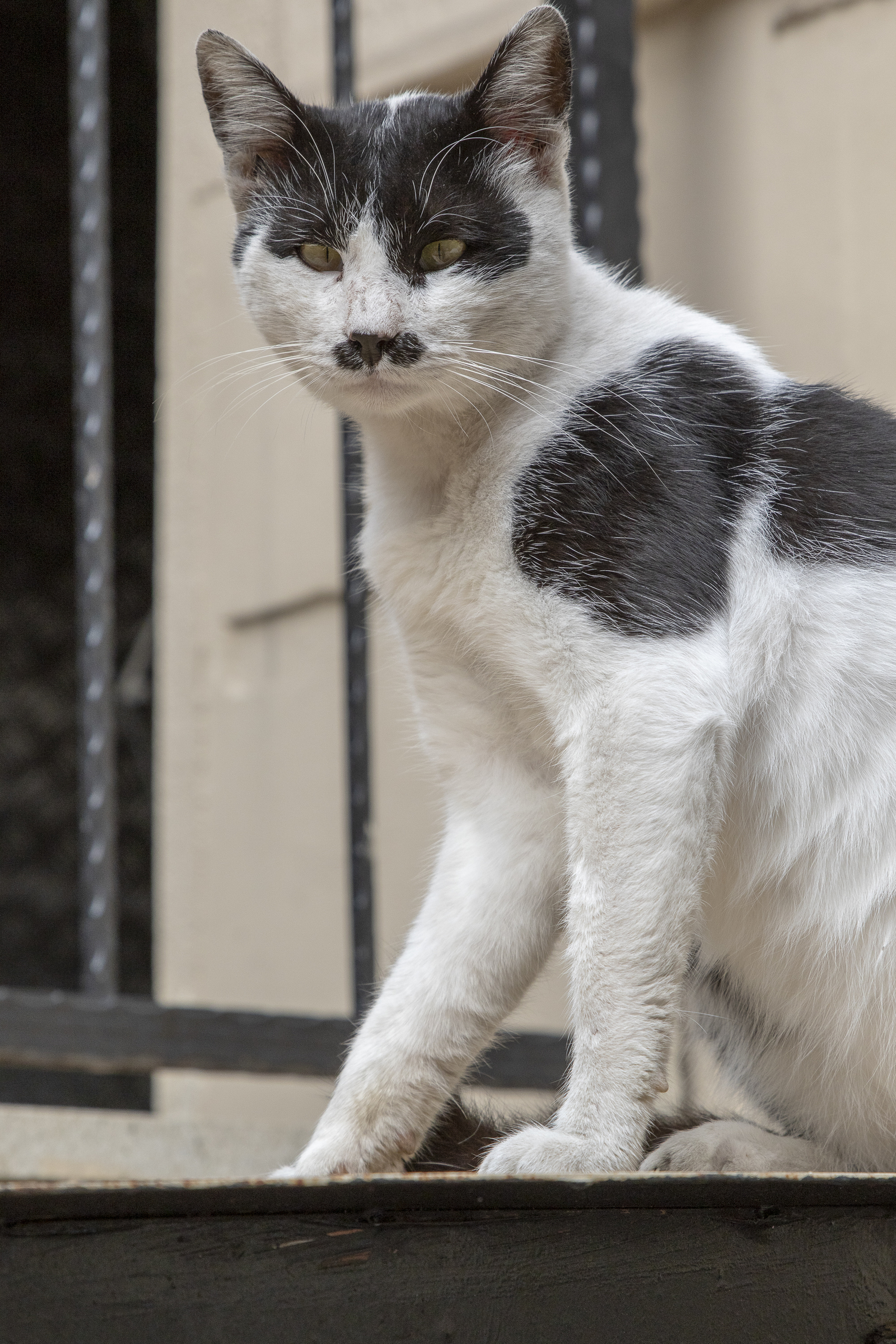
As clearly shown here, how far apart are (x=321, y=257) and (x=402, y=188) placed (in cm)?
9

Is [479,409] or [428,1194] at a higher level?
[479,409]

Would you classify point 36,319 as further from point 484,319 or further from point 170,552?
point 484,319

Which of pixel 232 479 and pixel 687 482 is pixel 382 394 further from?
pixel 232 479

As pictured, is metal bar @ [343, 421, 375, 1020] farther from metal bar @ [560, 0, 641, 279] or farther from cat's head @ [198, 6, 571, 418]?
cat's head @ [198, 6, 571, 418]

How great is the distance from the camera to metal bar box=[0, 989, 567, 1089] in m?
1.88

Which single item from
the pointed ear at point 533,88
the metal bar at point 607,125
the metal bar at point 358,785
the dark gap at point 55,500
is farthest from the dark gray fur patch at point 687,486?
the dark gap at point 55,500

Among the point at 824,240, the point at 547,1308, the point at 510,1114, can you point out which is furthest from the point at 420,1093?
the point at 824,240

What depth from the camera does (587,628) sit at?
1144 mm

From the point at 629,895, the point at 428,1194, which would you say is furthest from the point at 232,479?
the point at 428,1194

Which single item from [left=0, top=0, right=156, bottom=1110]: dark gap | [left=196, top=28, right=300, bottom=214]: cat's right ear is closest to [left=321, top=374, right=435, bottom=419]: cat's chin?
[left=196, top=28, right=300, bottom=214]: cat's right ear

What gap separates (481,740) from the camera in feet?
4.40

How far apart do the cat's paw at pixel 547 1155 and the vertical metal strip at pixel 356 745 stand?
1053mm

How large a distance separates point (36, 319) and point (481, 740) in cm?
318

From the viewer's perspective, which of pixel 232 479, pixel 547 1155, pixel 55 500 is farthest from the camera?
pixel 55 500
